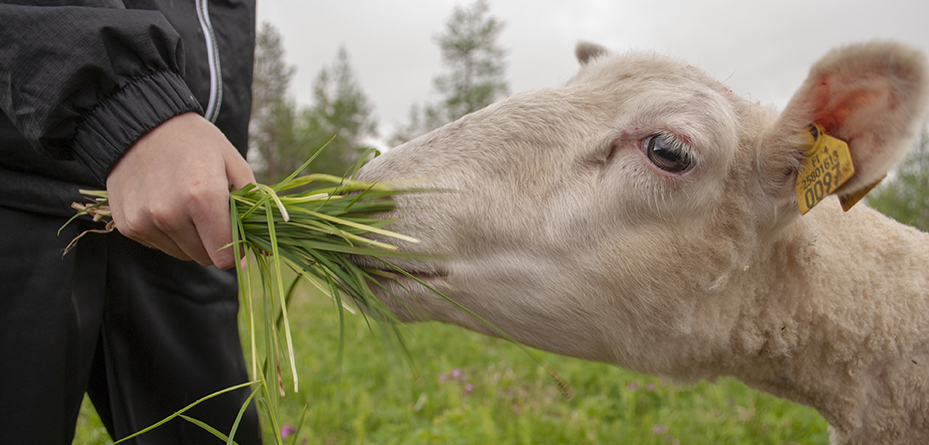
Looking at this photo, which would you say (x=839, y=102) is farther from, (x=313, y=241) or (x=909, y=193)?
(x=909, y=193)

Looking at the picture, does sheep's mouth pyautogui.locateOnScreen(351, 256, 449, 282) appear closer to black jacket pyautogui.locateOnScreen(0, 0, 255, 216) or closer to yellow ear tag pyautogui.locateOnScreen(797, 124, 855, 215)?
black jacket pyautogui.locateOnScreen(0, 0, 255, 216)

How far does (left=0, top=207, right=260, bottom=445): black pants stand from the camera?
55.6 inches

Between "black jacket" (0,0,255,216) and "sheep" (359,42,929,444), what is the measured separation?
62 cm

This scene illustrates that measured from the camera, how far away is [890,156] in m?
1.41

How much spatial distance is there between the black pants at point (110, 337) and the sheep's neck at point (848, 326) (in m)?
1.84

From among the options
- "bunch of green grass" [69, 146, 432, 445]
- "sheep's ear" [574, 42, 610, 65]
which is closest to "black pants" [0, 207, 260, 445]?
"bunch of green grass" [69, 146, 432, 445]

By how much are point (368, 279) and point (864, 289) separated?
1.61 m

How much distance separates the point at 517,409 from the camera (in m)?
3.39

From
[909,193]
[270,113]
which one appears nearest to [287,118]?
[270,113]

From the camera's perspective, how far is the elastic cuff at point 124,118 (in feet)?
3.93

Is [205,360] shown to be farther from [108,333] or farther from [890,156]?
[890,156]

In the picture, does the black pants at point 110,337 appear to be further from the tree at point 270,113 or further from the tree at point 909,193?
the tree at point 270,113

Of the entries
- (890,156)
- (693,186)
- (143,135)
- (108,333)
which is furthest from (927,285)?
(108,333)

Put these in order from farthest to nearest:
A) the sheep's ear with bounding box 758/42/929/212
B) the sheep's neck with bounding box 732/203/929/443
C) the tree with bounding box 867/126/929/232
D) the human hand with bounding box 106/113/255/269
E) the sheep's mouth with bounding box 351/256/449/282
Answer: the tree with bounding box 867/126/929/232 → the sheep's neck with bounding box 732/203/929/443 → the sheep's mouth with bounding box 351/256/449/282 → the sheep's ear with bounding box 758/42/929/212 → the human hand with bounding box 106/113/255/269
